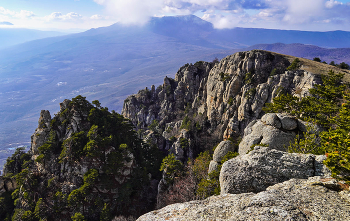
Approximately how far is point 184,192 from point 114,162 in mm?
15115

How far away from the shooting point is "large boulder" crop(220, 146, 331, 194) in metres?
11.8

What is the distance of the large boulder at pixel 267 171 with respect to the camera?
11.8m

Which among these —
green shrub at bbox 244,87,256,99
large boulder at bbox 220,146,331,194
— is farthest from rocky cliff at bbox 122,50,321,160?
large boulder at bbox 220,146,331,194

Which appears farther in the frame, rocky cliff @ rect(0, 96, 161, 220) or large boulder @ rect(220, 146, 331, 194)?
rocky cliff @ rect(0, 96, 161, 220)

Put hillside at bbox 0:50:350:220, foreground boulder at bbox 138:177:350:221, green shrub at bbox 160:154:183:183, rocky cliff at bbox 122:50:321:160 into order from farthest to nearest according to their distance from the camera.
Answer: rocky cliff at bbox 122:50:321:160 → green shrub at bbox 160:154:183:183 → hillside at bbox 0:50:350:220 → foreground boulder at bbox 138:177:350:221

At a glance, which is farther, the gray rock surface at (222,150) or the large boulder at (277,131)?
the gray rock surface at (222,150)

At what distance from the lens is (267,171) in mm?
12227

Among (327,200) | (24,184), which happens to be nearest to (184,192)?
(327,200)

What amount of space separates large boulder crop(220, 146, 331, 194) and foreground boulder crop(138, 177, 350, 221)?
99 centimetres

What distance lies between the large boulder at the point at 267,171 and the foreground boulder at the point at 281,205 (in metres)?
0.99

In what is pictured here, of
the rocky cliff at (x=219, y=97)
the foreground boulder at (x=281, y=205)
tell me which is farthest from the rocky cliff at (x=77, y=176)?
the foreground boulder at (x=281, y=205)

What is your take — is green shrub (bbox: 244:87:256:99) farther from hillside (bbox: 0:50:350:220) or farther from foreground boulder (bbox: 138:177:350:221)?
foreground boulder (bbox: 138:177:350:221)

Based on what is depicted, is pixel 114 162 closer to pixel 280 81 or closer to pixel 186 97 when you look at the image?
pixel 280 81

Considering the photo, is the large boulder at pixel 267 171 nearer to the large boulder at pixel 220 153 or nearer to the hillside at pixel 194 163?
the hillside at pixel 194 163
